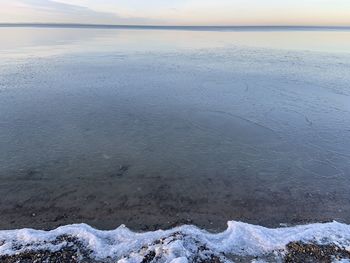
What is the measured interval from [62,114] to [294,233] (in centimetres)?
959

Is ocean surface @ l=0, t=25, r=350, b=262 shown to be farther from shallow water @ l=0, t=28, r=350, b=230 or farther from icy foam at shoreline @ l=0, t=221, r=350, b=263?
icy foam at shoreline @ l=0, t=221, r=350, b=263

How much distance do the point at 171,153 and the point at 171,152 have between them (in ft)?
0.20

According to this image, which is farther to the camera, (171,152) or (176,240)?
(171,152)

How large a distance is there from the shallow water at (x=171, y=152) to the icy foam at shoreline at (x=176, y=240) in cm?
40

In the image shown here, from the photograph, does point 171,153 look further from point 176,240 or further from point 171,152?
point 176,240

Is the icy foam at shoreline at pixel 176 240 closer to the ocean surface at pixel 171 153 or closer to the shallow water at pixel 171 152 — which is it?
the ocean surface at pixel 171 153

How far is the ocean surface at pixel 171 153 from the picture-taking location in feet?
22.2

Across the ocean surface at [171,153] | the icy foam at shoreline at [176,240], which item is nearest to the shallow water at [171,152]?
the ocean surface at [171,153]

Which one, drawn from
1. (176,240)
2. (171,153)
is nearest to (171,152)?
(171,153)

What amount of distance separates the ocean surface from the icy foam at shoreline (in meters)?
0.24

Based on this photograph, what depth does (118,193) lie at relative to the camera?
7367 mm

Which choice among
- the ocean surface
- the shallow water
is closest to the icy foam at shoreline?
the ocean surface

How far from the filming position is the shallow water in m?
6.82

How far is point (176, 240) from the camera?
18.4ft
